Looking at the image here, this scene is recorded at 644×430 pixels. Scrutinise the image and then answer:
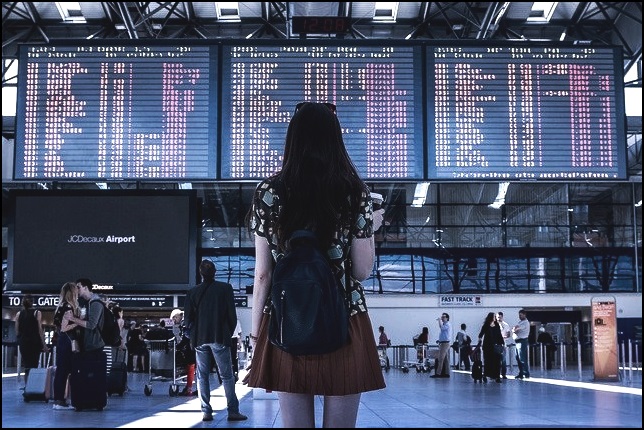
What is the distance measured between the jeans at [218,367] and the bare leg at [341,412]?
636cm

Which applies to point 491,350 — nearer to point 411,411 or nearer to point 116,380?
point 116,380

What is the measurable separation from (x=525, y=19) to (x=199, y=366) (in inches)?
A: 660

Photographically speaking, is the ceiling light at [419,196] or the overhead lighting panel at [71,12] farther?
the ceiling light at [419,196]

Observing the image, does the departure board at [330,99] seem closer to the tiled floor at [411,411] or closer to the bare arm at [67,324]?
the bare arm at [67,324]

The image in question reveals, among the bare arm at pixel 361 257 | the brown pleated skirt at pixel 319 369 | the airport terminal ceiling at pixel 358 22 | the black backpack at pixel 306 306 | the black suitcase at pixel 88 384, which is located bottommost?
the black suitcase at pixel 88 384

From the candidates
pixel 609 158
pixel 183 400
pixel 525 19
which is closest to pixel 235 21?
pixel 525 19

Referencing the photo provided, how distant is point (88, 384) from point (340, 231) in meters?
8.30

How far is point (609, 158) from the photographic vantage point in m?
10.3

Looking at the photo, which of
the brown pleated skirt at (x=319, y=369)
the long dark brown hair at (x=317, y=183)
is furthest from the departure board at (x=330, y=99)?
the brown pleated skirt at (x=319, y=369)

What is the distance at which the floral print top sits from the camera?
2617 millimetres

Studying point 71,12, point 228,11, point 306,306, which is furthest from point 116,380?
point 228,11

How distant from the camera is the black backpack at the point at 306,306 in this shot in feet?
7.93

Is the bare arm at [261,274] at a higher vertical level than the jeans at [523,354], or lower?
higher

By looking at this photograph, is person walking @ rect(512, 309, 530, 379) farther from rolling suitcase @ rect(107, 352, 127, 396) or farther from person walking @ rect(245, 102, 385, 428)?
person walking @ rect(245, 102, 385, 428)
